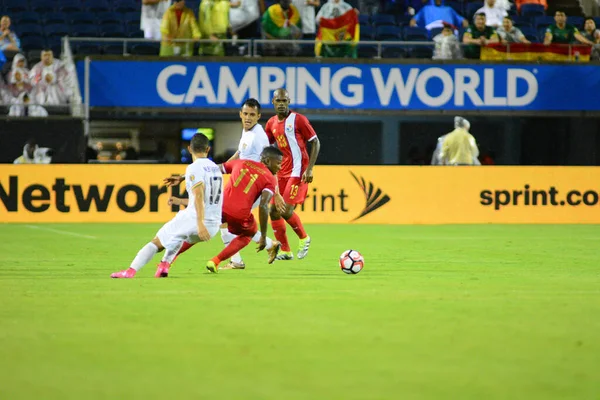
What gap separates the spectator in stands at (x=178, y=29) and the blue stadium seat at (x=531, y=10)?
8560 millimetres

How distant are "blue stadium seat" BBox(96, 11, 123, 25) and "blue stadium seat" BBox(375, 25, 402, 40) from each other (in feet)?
20.2

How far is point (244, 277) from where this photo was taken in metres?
11.4

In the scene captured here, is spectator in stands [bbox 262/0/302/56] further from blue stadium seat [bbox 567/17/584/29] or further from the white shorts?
the white shorts

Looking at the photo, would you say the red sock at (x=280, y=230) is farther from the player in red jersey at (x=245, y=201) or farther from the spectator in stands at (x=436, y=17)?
the spectator in stands at (x=436, y=17)

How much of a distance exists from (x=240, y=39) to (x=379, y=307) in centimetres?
1675

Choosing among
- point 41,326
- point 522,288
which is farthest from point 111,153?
point 41,326

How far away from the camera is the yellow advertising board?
22.4 m

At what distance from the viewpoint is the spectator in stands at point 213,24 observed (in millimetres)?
23766

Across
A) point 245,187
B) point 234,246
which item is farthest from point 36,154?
point 234,246

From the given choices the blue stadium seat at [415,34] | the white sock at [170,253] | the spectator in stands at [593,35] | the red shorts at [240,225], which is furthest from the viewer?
the blue stadium seat at [415,34]

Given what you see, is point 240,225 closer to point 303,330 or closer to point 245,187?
point 245,187

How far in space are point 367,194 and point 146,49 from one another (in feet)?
20.1

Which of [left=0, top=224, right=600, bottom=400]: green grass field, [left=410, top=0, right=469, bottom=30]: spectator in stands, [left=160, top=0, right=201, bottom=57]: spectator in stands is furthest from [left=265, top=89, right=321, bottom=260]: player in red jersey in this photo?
[left=410, top=0, right=469, bottom=30]: spectator in stands

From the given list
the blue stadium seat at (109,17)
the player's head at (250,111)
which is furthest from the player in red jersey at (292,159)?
the blue stadium seat at (109,17)
